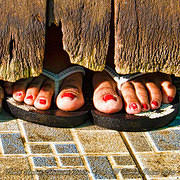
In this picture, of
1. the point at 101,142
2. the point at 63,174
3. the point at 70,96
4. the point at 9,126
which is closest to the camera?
the point at 63,174

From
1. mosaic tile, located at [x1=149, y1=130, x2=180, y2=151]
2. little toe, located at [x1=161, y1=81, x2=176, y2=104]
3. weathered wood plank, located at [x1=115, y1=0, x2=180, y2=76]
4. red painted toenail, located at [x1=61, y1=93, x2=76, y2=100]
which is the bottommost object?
mosaic tile, located at [x1=149, y1=130, x2=180, y2=151]

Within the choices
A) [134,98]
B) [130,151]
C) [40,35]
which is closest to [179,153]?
[130,151]

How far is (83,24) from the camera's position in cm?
278

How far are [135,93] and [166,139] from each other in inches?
17.1

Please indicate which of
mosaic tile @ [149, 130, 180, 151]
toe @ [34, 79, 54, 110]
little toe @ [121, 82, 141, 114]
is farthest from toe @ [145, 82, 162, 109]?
toe @ [34, 79, 54, 110]

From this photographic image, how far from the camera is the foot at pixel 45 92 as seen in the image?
2.87 meters

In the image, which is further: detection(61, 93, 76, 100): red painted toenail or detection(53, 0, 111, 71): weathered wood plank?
detection(61, 93, 76, 100): red painted toenail

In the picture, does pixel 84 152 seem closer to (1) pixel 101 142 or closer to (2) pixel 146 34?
(1) pixel 101 142

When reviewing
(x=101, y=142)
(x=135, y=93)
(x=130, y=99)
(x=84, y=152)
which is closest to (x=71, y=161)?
(x=84, y=152)

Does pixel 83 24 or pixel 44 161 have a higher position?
pixel 83 24

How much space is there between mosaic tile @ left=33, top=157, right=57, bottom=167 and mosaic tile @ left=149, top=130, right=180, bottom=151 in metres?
0.65

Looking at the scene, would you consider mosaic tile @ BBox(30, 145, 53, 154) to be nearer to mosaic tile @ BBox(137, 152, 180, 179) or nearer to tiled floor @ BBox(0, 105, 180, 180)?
tiled floor @ BBox(0, 105, 180, 180)

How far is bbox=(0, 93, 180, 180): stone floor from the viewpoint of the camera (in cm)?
234

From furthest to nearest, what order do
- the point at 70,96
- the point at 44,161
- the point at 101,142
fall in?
the point at 70,96 → the point at 101,142 → the point at 44,161
